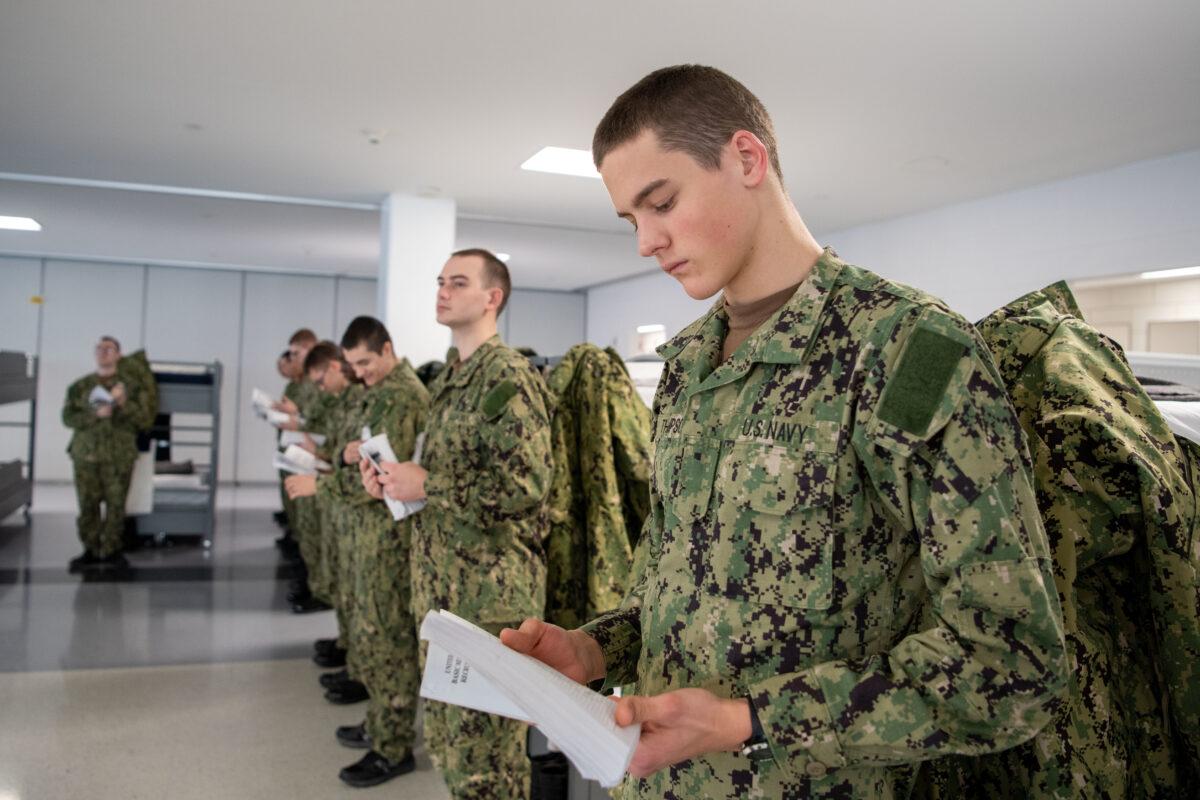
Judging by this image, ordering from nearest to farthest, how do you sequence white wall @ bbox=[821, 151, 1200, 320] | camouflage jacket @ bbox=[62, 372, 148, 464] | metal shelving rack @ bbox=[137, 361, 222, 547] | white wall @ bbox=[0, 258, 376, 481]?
1. white wall @ bbox=[821, 151, 1200, 320]
2. camouflage jacket @ bbox=[62, 372, 148, 464]
3. metal shelving rack @ bbox=[137, 361, 222, 547]
4. white wall @ bbox=[0, 258, 376, 481]

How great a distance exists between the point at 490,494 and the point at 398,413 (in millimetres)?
1137

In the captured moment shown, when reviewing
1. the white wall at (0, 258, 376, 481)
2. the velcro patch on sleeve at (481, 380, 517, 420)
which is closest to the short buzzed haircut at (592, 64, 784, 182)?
the velcro patch on sleeve at (481, 380, 517, 420)

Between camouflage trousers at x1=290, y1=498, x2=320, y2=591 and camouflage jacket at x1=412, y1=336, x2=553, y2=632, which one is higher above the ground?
camouflage jacket at x1=412, y1=336, x2=553, y2=632

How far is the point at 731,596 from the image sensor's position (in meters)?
0.98

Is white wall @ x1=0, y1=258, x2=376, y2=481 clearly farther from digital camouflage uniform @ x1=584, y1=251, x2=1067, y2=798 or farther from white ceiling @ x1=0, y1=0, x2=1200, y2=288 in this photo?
digital camouflage uniform @ x1=584, y1=251, x2=1067, y2=798

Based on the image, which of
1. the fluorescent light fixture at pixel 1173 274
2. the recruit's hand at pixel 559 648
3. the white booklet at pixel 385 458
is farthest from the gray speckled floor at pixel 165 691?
the fluorescent light fixture at pixel 1173 274

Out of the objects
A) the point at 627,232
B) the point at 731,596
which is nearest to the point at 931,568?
the point at 731,596

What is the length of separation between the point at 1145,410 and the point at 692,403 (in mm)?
622

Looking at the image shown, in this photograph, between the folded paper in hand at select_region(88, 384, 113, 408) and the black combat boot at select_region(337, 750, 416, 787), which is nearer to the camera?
the black combat boot at select_region(337, 750, 416, 787)

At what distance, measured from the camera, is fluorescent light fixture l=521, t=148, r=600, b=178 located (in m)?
5.63

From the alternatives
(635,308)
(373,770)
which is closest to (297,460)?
(373,770)

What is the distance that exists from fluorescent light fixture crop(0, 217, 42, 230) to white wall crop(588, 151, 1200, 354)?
8278mm

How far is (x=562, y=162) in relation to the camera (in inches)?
230

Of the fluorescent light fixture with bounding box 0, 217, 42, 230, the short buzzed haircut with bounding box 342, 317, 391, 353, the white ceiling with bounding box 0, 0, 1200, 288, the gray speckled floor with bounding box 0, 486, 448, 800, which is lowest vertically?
the gray speckled floor with bounding box 0, 486, 448, 800
